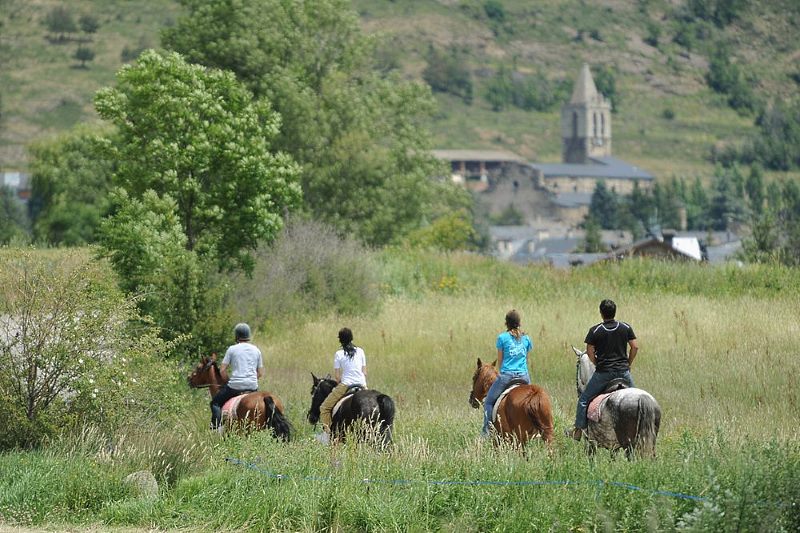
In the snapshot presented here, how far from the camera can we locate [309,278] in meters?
40.8

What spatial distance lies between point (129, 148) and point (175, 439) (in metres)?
20.0

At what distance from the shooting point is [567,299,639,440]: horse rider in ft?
52.6

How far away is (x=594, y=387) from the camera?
16188 millimetres

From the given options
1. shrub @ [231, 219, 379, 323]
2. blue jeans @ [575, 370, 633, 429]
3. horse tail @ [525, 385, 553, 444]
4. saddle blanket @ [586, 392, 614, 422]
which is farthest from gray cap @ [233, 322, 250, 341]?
shrub @ [231, 219, 379, 323]

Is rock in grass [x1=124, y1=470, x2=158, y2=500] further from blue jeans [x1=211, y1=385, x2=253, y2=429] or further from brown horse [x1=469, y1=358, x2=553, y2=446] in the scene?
brown horse [x1=469, y1=358, x2=553, y2=446]

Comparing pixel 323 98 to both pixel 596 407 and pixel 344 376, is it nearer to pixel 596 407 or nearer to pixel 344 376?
pixel 344 376

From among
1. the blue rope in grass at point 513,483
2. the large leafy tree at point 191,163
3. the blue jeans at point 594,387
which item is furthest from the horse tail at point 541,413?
the large leafy tree at point 191,163

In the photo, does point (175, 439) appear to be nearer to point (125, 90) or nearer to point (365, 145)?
point (125, 90)

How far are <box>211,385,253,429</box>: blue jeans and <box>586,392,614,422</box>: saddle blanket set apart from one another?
5151mm

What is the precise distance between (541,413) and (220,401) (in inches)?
195

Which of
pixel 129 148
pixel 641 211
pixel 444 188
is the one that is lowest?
pixel 641 211

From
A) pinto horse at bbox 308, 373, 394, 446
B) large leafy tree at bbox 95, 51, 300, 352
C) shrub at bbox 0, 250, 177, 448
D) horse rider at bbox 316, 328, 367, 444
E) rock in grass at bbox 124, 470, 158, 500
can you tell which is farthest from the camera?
large leafy tree at bbox 95, 51, 300, 352

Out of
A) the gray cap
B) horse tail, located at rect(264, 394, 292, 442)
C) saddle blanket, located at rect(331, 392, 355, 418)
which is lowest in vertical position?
horse tail, located at rect(264, 394, 292, 442)

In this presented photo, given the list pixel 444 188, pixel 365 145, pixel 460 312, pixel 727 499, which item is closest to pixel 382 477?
pixel 727 499
